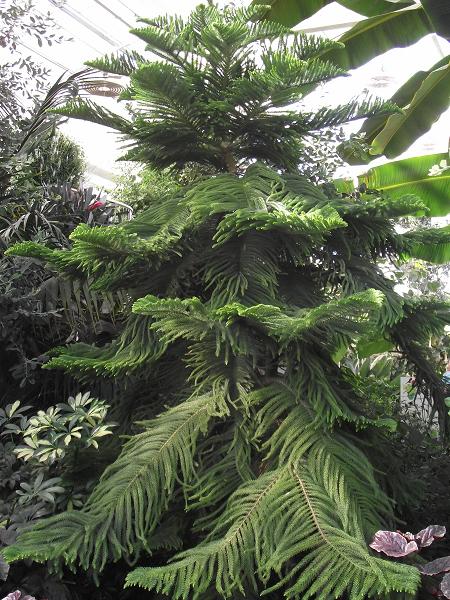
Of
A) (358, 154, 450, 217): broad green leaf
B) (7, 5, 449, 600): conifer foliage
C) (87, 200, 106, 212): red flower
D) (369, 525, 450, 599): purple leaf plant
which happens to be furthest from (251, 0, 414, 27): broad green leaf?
(369, 525, 450, 599): purple leaf plant

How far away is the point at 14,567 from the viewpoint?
154 cm

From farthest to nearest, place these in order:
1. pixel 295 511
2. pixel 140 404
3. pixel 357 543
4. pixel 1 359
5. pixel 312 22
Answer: pixel 312 22, pixel 1 359, pixel 140 404, pixel 295 511, pixel 357 543

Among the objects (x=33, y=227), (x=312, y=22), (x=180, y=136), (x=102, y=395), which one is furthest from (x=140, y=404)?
(x=312, y=22)

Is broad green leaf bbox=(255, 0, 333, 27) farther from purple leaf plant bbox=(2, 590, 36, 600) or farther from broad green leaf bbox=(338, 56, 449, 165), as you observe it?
purple leaf plant bbox=(2, 590, 36, 600)

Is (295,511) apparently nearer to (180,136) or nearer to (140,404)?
(140,404)

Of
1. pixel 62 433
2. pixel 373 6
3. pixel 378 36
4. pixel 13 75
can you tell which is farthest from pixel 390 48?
pixel 62 433

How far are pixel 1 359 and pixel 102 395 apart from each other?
0.49 meters

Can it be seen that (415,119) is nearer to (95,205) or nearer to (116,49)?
(116,49)

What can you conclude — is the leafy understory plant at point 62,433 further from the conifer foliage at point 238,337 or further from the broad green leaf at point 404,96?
the broad green leaf at point 404,96

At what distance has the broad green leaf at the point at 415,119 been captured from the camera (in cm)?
381

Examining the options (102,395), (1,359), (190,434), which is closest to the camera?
(190,434)

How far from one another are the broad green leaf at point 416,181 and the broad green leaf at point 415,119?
0.49 ft

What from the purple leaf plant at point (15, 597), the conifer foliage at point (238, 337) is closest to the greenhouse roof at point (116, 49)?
the conifer foliage at point (238, 337)

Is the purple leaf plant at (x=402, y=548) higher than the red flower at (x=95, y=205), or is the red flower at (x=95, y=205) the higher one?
the red flower at (x=95, y=205)
